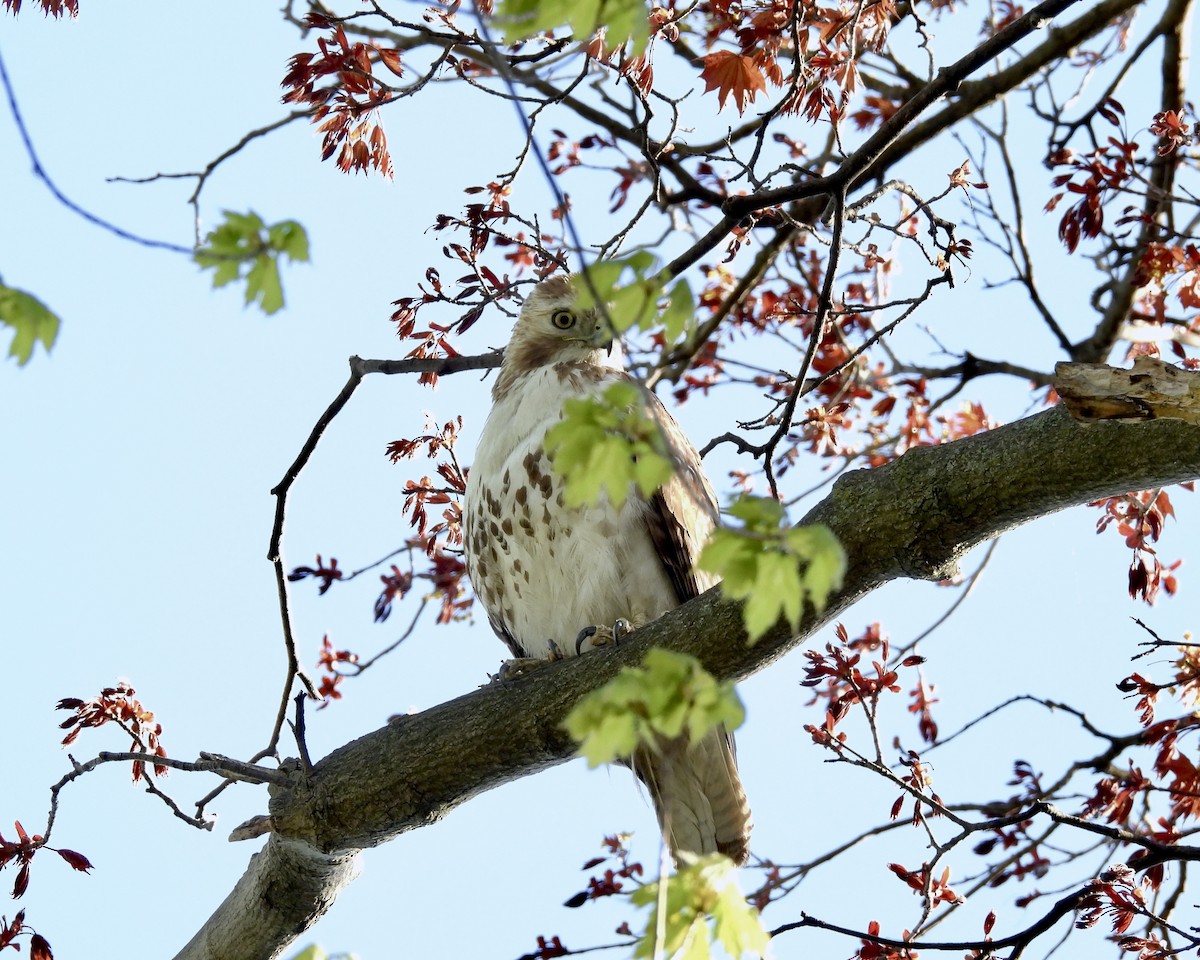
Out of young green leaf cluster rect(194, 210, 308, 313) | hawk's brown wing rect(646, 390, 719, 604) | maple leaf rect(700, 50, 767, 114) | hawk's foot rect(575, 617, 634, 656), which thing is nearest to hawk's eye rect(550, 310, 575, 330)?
hawk's brown wing rect(646, 390, 719, 604)

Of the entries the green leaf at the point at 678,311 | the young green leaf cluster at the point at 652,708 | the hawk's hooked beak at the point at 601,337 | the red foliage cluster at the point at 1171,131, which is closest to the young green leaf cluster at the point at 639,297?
the green leaf at the point at 678,311

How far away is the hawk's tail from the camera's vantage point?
4414 mm

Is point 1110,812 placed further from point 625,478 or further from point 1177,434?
point 625,478

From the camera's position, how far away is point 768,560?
2.05 m

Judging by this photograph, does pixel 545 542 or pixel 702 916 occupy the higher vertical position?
pixel 545 542

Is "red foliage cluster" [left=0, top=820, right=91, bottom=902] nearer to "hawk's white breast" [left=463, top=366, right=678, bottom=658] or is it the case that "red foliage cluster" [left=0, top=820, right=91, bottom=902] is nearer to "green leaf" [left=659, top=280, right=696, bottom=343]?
"hawk's white breast" [left=463, top=366, right=678, bottom=658]

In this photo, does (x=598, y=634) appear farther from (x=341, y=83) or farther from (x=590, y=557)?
(x=341, y=83)

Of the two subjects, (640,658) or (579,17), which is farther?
(640,658)

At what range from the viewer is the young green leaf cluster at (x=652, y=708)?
6.58 feet

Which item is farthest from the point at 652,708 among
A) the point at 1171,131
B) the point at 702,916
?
the point at 1171,131

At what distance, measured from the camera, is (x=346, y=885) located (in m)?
4.16

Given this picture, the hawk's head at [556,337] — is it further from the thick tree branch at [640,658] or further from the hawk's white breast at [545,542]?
the thick tree branch at [640,658]

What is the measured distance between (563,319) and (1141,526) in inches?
91.0

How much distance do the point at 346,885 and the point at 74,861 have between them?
819 millimetres
